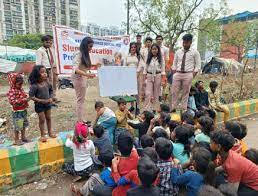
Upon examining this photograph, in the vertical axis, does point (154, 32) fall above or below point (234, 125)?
above

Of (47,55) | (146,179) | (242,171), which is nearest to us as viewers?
(146,179)

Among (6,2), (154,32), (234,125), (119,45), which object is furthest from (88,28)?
(234,125)

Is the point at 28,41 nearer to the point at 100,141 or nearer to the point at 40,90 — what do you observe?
the point at 40,90

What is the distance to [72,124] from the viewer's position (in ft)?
20.2

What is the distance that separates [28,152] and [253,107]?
667cm

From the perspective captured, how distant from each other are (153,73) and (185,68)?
27.9 inches

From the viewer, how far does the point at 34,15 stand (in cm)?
5681

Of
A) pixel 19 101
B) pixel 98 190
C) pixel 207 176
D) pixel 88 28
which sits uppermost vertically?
pixel 88 28

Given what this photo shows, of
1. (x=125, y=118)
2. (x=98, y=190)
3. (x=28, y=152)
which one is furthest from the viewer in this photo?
(x=125, y=118)

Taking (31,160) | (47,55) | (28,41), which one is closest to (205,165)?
(31,160)

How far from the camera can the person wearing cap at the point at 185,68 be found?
232 inches

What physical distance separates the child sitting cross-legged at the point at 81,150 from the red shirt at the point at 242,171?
1.90 m

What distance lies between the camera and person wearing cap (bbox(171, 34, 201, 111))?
589 cm

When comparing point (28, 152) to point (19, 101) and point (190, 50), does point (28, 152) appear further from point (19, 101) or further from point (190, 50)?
point (190, 50)
